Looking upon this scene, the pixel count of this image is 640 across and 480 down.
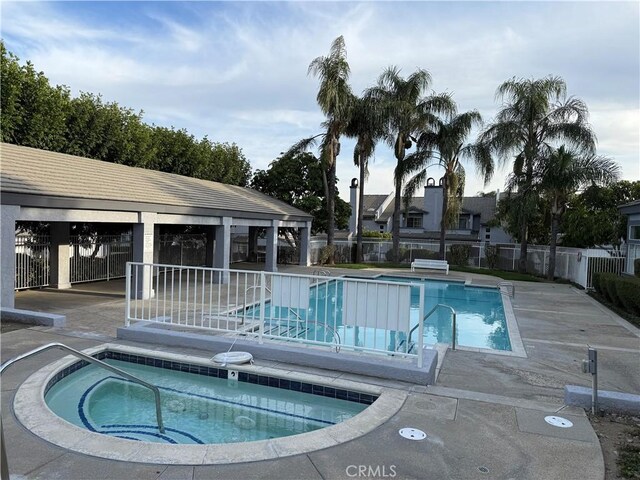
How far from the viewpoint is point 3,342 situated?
6.90 m

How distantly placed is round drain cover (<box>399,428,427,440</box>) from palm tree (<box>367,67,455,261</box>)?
19.7 metres

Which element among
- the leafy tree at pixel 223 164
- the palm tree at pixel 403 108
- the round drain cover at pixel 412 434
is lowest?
the round drain cover at pixel 412 434

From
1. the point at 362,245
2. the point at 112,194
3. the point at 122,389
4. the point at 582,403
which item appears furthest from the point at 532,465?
the point at 362,245

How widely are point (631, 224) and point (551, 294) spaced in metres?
4.75

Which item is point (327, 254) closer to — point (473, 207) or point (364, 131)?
point (364, 131)

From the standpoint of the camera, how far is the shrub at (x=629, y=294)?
1160 cm

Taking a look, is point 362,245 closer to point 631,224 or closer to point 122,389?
point 631,224

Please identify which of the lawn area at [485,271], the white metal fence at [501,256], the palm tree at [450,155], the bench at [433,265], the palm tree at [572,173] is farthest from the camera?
the palm tree at [450,155]

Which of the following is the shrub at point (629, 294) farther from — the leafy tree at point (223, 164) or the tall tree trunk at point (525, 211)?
the leafy tree at point (223, 164)

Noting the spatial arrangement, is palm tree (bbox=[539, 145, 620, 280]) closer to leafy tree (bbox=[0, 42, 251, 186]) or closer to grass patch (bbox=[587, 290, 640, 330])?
grass patch (bbox=[587, 290, 640, 330])

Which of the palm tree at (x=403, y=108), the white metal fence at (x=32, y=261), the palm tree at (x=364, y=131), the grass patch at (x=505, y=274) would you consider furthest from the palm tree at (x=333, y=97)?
the white metal fence at (x=32, y=261)

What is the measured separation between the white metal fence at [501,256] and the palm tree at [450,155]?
3.42m

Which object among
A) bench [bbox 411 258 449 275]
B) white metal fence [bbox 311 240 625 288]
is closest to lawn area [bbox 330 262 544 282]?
white metal fence [bbox 311 240 625 288]

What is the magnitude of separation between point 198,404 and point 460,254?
72.4 ft
